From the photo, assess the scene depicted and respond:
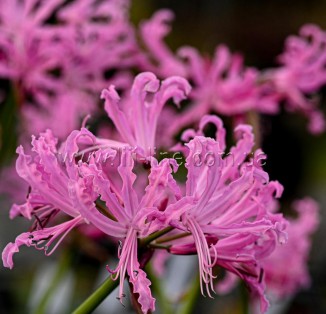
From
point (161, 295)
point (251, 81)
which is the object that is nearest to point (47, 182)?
point (161, 295)

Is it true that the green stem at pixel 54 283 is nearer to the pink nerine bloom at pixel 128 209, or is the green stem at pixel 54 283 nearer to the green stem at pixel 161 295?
the green stem at pixel 161 295

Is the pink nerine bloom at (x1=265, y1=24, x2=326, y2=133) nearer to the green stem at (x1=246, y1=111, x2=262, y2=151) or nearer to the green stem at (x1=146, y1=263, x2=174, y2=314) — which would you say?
the green stem at (x1=246, y1=111, x2=262, y2=151)

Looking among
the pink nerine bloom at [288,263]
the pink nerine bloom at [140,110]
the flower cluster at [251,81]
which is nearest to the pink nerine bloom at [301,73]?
the flower cluster at [251,81]

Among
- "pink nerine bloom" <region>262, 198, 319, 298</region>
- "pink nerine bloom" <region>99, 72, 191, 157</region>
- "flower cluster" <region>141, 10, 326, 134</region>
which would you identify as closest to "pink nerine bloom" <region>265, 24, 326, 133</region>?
"flower cluster" <region>141, 10, 326, 134</region>

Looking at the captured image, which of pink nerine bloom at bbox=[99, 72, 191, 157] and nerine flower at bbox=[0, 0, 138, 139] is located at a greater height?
nerine flower at bbox=[0, 0, 138, 139]

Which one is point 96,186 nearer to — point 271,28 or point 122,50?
point 122,50

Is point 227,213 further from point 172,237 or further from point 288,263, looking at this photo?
point 288,263

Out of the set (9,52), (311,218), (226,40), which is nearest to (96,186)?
(9,52)
